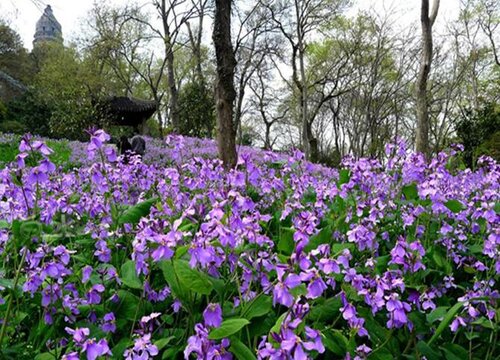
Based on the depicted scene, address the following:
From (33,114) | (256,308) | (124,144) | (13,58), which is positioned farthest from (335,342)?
(13,58)

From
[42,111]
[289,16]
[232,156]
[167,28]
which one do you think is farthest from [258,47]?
[232,156]

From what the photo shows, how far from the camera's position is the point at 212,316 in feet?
4.28

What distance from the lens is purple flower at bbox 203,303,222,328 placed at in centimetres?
130

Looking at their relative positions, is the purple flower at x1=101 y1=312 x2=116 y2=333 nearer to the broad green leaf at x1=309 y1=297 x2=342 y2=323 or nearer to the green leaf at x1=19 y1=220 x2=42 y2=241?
the green leaf at x1=19 y1=220 x2=42 y2=241

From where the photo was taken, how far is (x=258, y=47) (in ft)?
92.8

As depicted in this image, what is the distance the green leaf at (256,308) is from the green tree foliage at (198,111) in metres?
24.0

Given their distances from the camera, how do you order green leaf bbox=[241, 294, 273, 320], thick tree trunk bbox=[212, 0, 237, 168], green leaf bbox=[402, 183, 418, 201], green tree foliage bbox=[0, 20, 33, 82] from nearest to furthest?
green leaf bbox=[241, 294, 273, 320] → green leaf bbox=[402, 183, 418, 201] → thick tree trunk bbox=[212, 0, 237, 168] → green tree foliage bbox=[0, 20, 33, 82]

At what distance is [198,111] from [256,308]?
2470cm

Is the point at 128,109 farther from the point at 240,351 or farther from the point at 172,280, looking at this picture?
the point at 240,351

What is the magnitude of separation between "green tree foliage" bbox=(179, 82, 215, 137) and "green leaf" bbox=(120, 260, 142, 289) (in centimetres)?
2359

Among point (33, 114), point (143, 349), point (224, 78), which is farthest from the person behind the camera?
point (33, 114)

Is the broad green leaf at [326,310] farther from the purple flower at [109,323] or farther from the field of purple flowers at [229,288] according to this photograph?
the purple flower at [109,323]

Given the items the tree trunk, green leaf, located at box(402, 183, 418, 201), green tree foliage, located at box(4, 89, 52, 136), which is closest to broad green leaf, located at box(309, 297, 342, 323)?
green leaf, located at box(402, 183, 418, 201)

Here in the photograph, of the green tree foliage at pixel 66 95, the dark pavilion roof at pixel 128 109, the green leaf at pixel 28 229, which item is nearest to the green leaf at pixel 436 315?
the green leaf at pixel 28 229
